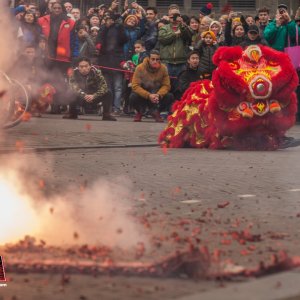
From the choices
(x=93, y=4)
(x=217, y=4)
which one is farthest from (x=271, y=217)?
(x=217, y=4)

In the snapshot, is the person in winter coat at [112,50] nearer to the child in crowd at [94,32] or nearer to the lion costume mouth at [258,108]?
the child in crowd at [94,32]

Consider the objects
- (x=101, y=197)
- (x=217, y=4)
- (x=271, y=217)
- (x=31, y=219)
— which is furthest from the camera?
(x=217, y=4)

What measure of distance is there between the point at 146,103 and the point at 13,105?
523cm

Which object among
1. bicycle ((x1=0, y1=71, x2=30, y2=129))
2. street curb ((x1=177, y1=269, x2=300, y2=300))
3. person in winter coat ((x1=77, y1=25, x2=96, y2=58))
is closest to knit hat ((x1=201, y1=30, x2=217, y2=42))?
person in winter coat ((x1=77, y1=25, x2=96, y2=58))

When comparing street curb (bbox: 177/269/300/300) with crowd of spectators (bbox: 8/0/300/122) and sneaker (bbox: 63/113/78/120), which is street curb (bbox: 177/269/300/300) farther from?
sneaker (bbox: 63/113/78/120)

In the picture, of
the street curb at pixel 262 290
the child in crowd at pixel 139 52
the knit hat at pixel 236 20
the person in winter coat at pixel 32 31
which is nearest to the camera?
the street curb at pixel 262 290

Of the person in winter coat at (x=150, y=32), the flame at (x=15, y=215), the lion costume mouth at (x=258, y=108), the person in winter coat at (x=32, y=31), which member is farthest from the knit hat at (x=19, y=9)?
the person in winter coat at (x=150, y=32)

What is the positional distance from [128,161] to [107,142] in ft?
10.2

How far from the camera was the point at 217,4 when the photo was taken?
147ft

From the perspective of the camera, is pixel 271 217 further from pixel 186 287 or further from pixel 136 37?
pixel 136 37

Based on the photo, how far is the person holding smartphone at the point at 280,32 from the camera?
68.9 ft

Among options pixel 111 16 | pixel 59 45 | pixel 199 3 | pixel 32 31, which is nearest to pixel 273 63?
pixel 32 31

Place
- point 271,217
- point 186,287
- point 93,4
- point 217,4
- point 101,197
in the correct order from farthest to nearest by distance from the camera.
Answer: point 217,4, point 93,4, point 101,197, point 271,217, point 186,287

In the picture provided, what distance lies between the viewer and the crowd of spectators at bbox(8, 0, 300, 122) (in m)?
20.3
